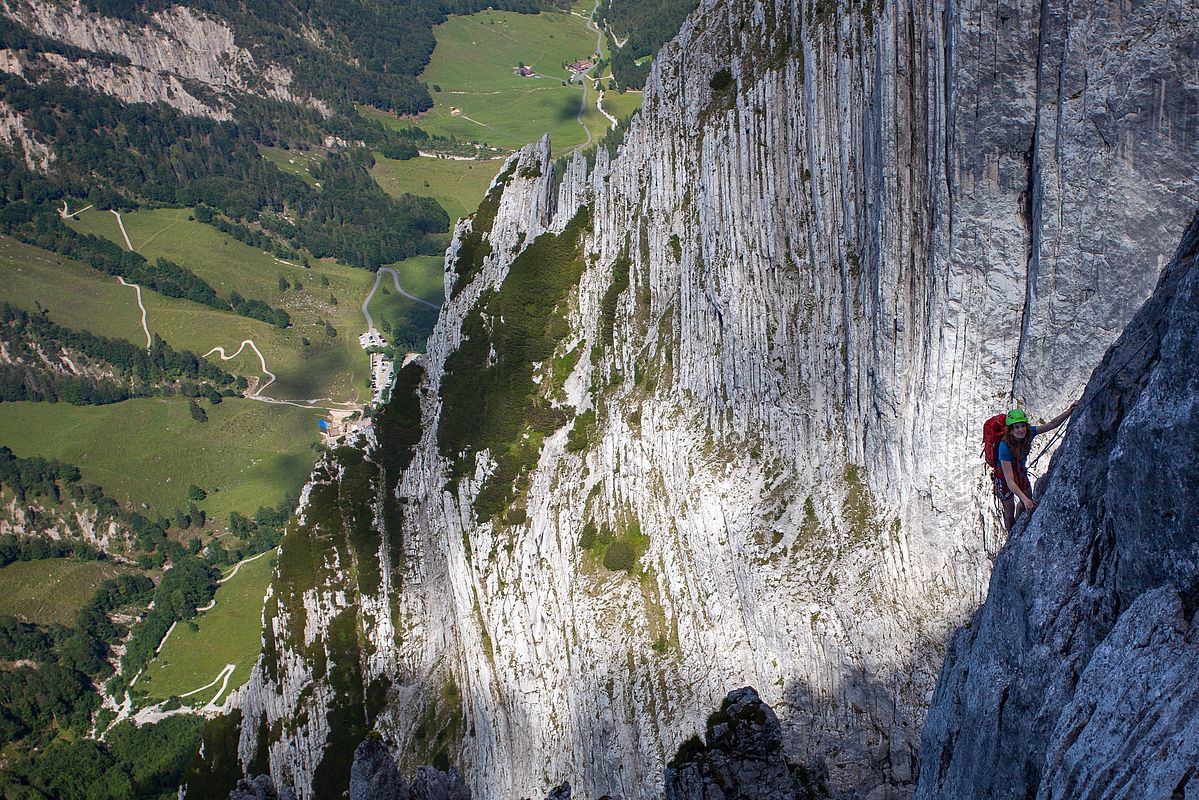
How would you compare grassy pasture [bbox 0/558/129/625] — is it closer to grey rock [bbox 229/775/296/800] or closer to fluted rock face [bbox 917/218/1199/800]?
grey rock [bbox 229/775/296/800]

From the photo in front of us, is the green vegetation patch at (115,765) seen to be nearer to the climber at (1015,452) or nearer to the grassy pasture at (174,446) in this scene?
the grassy pasture at (174,446)

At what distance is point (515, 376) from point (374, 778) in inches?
1156

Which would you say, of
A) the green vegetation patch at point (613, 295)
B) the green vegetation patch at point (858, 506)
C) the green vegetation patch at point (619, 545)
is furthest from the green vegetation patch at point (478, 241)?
the green vegetation patch at point (858, 506)

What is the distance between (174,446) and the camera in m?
170

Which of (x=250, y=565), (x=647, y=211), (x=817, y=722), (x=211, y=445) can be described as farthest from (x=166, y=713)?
(x=817, y=722)

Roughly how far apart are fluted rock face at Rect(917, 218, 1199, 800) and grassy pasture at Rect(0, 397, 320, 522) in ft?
498

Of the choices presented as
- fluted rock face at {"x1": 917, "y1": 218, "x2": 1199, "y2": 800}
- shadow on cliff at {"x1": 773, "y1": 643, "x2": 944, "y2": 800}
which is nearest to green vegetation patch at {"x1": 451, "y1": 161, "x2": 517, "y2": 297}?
shadow on cliff at {"x1": 773, "y1": 643, "x2": 944, "y2": 800}

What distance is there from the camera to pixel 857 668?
40531mm

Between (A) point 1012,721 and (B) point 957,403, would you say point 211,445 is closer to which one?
(B) point 957,403

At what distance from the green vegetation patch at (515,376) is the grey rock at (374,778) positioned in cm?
1879

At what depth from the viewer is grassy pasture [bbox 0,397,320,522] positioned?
160 m

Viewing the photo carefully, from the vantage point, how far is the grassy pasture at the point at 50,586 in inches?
5295

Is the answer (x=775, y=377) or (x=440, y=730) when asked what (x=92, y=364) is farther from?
(x=775, y=377)

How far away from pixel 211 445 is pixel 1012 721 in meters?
172
